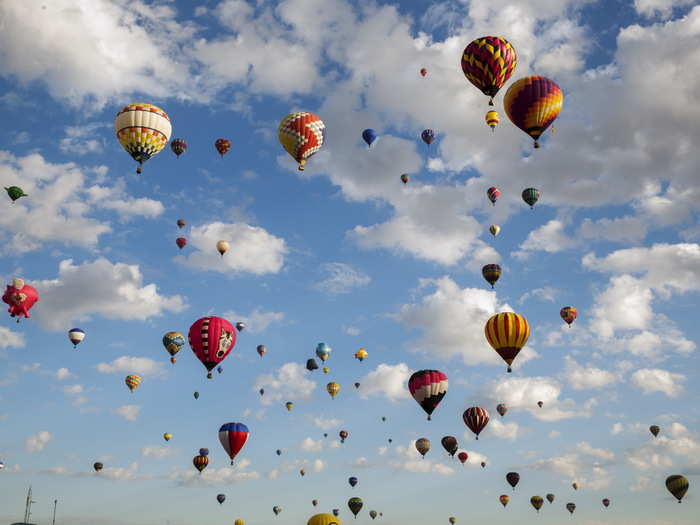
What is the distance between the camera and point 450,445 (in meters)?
77.2

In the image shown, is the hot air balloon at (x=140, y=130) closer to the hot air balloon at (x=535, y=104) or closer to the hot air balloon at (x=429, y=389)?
the hot air balloon at (x=535, y=104)

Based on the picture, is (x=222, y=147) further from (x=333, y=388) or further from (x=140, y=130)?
(x=333, y=388)

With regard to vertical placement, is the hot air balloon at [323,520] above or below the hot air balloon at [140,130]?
below

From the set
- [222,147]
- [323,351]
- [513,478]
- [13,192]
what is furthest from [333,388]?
[13,192]

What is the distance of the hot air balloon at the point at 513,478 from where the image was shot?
267 feet

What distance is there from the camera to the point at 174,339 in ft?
236

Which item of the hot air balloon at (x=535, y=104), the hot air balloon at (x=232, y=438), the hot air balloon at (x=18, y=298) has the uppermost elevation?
the hot air balloon at (x=535, y=104)

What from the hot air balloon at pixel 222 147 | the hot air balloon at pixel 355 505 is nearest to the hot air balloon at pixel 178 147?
the hot air balloon at pixel 222 147

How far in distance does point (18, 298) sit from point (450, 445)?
48094 millimetres

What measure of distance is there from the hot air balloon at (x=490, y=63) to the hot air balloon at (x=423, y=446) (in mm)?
46187

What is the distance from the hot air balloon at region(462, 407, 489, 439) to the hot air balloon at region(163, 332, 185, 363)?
30664 mm

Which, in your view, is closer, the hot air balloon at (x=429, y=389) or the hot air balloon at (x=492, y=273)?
the hot air balloon at (x=429, y=389)

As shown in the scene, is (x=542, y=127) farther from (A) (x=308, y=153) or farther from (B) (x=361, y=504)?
(B) (x=361, y=504)

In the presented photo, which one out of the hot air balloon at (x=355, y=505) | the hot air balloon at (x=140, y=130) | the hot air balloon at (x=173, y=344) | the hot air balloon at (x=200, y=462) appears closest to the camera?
the hot air balloon at (x=140, y=130)
